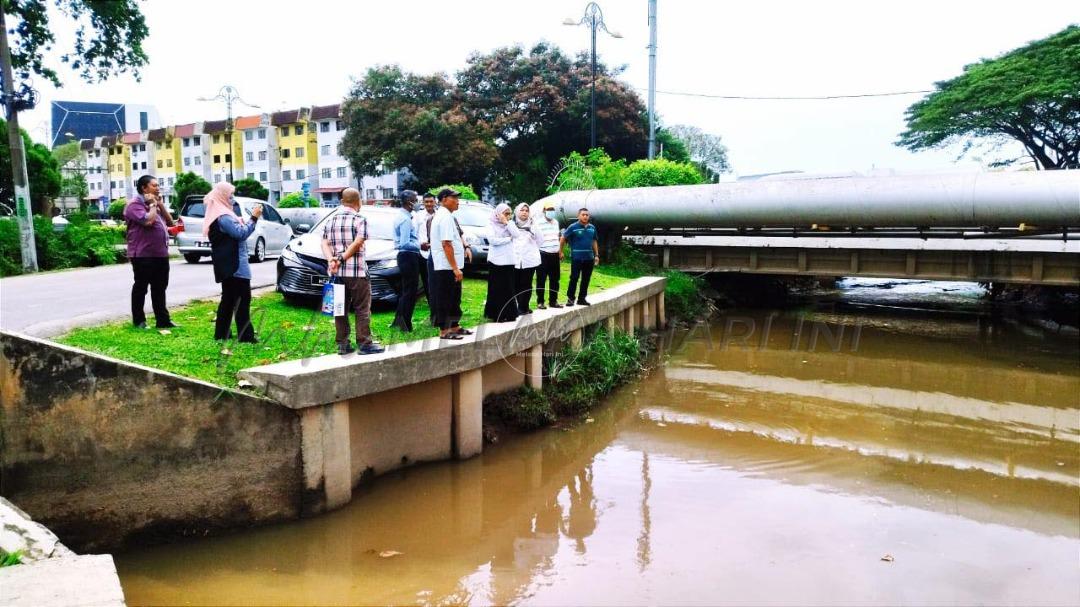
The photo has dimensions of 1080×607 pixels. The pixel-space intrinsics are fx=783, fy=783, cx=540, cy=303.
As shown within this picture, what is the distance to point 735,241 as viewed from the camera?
60.0 feet

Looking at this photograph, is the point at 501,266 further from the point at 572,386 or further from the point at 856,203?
the point at 856,203

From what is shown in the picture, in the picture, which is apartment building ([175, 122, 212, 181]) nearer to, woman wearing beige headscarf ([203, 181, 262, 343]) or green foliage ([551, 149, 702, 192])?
green foliage ([551, 149, 702, 192])

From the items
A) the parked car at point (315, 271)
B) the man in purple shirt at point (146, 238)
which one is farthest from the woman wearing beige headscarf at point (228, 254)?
the parked car at point (315, 271)

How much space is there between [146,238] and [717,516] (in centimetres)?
571

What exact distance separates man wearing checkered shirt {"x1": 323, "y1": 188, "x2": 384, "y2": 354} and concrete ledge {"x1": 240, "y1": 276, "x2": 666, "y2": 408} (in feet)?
0.66

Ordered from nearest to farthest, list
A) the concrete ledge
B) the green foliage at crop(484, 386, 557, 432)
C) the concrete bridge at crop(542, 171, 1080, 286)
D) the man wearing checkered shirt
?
the concrete ledge
the man wearing checkered shirt
the green foliage at crop(484, 386, 557, 432)
the concrete bridge at crop(542, 171, 1080, 286)

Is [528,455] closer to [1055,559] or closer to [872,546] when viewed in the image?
[872,546]

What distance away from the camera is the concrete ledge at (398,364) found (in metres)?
6.12

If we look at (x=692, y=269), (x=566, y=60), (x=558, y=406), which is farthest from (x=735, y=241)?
(x=566, y=60)

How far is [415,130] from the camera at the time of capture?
3381cm

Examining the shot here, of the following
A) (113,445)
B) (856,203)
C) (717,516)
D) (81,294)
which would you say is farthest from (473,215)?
(113,445)

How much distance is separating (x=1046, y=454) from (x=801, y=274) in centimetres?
900

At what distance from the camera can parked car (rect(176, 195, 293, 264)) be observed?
52.1 ft

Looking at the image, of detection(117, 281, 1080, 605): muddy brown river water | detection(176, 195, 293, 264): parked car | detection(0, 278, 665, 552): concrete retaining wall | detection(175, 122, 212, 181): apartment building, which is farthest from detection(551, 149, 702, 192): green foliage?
detection(175, 122, 212, 181): apartment building
